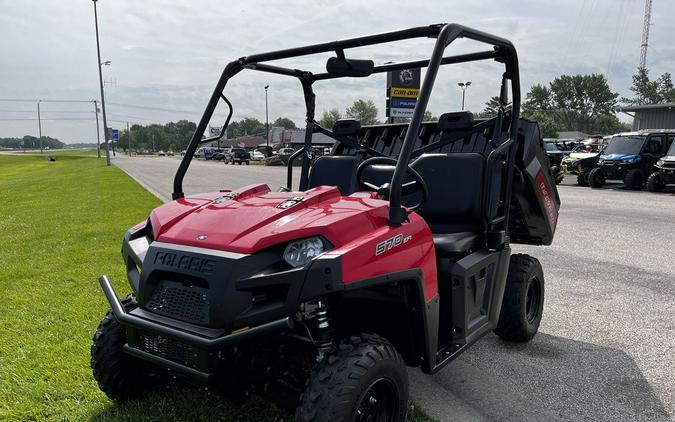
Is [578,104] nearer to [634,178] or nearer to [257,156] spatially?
[257,156]

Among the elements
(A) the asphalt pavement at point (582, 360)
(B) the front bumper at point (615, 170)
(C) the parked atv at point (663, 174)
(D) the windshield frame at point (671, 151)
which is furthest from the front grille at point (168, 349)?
(B) the front bumper at point (615, 170)

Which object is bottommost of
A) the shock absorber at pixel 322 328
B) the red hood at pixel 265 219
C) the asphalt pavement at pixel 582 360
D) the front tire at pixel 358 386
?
the asphalt pavement at pixel 582 360

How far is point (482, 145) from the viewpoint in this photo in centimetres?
420

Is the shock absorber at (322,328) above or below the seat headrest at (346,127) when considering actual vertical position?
below

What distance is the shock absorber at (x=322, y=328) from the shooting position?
2.16 meters

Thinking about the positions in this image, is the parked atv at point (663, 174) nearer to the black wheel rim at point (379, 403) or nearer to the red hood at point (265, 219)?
the red hood at point (265, 219)

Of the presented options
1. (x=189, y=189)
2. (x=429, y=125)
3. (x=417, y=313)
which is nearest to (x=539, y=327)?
(x=429, y=125)

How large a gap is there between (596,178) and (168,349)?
61.3 ft

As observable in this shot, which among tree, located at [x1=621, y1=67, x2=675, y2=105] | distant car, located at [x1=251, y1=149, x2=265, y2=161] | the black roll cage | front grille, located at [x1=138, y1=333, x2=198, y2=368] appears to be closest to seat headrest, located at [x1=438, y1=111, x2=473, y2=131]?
the black roll cage

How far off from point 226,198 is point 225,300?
35.2 inches

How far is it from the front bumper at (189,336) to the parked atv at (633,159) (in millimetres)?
18018

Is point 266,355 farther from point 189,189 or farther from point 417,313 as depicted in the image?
point 189,189

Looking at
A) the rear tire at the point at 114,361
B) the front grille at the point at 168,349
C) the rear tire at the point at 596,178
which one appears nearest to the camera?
the front grille at the point at 168,349

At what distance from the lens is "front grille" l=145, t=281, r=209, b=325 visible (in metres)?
2.17
